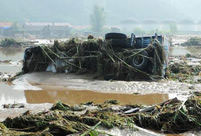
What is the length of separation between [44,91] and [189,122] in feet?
22.8

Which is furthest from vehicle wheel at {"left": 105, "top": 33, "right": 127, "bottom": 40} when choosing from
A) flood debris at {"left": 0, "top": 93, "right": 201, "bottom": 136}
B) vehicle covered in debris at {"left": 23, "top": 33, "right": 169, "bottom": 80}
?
flood debris at {"left": 0, "top": 93, "right": 201, "bottom": 136}

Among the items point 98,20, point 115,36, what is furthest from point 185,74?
point 98,20

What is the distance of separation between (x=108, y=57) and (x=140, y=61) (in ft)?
4.82

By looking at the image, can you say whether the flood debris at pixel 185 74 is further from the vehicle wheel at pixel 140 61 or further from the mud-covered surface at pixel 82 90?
the vehicle wheel at pixel 140 61

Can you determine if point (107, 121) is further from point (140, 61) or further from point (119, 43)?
point (119, 43)

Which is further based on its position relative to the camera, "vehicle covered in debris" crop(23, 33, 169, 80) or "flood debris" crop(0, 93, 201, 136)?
"vehicle covered in debris" crop(23, 33, 169, 80)

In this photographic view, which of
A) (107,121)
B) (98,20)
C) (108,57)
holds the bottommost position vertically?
(107,121)

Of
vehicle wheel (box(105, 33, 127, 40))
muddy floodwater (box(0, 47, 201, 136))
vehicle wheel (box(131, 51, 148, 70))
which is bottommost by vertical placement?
muddy floodwater (box(0, 47, 201, 136))

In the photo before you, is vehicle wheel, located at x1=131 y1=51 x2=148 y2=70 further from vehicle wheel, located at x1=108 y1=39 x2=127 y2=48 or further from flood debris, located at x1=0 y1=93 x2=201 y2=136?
flood debris, located at x1=0 y1=93 x2=201 y2=136

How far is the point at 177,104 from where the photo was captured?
24.9 ft

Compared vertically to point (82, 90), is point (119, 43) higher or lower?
higher

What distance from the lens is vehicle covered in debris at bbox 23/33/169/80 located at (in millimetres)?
13984

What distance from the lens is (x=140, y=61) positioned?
1427 centimetres

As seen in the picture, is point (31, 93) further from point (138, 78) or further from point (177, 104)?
point (177, 104)
